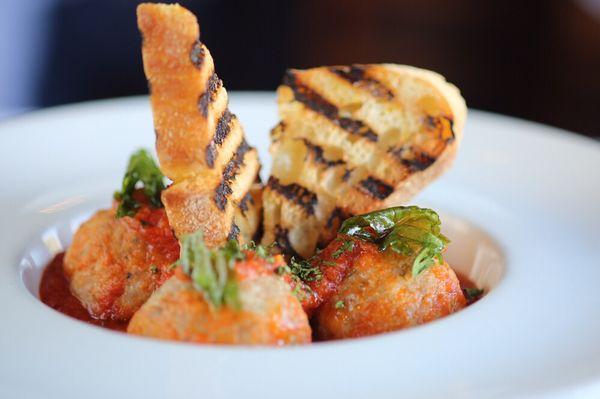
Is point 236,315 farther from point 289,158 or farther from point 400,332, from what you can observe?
point 289,158

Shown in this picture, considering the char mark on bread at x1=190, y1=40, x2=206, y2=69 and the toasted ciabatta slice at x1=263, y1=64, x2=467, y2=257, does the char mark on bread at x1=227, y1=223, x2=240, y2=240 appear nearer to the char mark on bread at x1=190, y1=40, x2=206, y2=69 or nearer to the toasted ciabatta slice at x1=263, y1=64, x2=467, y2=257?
the toasted ciabatta slice at x1=263, y1=64, x2=467, y2=257

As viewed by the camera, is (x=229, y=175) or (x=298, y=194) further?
(x=298, y=194)

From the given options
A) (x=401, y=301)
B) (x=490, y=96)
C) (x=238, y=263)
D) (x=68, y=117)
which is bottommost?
(x=490, y=96)

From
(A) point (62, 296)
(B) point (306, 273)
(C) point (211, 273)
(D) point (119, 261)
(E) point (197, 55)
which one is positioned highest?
(E) point (197, 55)

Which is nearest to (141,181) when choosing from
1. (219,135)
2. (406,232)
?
(219,135)

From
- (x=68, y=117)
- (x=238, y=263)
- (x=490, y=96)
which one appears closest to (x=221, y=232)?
(x=238, y=263)

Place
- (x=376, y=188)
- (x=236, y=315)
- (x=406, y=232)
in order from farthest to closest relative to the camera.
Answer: (x=376, y=188)
(x=406, y=232)
(x=236, y=315)

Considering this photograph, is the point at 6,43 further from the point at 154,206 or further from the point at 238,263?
the point at 238,263
